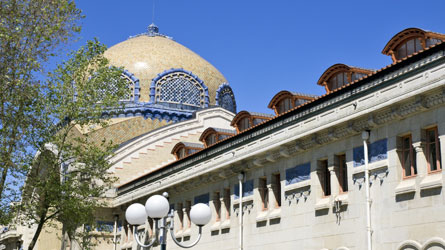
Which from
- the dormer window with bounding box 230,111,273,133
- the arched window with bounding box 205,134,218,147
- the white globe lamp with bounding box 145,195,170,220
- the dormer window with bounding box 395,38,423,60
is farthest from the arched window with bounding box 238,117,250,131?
the white globe lamp with bounding box 145,195,170,220

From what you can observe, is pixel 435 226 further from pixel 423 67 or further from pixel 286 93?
pixel 286 93

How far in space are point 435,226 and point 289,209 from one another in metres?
7.80

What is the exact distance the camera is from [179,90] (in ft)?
178

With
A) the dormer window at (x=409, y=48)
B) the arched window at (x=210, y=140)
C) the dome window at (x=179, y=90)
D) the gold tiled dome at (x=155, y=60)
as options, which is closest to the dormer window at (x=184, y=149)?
the arched window at (x=210, y=140)

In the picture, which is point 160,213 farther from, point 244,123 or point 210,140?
point 210,140

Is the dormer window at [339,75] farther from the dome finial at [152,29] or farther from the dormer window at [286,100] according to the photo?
the dome finial at [152,29]

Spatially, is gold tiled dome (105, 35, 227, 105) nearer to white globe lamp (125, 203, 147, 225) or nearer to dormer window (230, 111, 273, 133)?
dormer window (230, 111, 273, 133)

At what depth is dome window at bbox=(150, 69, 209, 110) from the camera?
175ft

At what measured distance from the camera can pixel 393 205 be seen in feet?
68.2

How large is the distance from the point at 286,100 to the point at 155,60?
2735 centimetres

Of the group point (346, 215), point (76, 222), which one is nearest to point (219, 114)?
point (76, 222)

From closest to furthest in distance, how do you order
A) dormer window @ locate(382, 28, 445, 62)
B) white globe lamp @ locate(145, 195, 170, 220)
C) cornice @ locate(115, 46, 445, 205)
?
white globe lamp @ locate(145, 195, 170, 220), cornice @ locate(115, 46, 445, 205), dormer window @ locate(382, 28, 445, 62)

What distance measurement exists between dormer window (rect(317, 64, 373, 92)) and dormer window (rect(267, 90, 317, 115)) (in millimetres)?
2241

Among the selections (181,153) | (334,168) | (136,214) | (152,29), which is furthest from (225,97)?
(136,214)
